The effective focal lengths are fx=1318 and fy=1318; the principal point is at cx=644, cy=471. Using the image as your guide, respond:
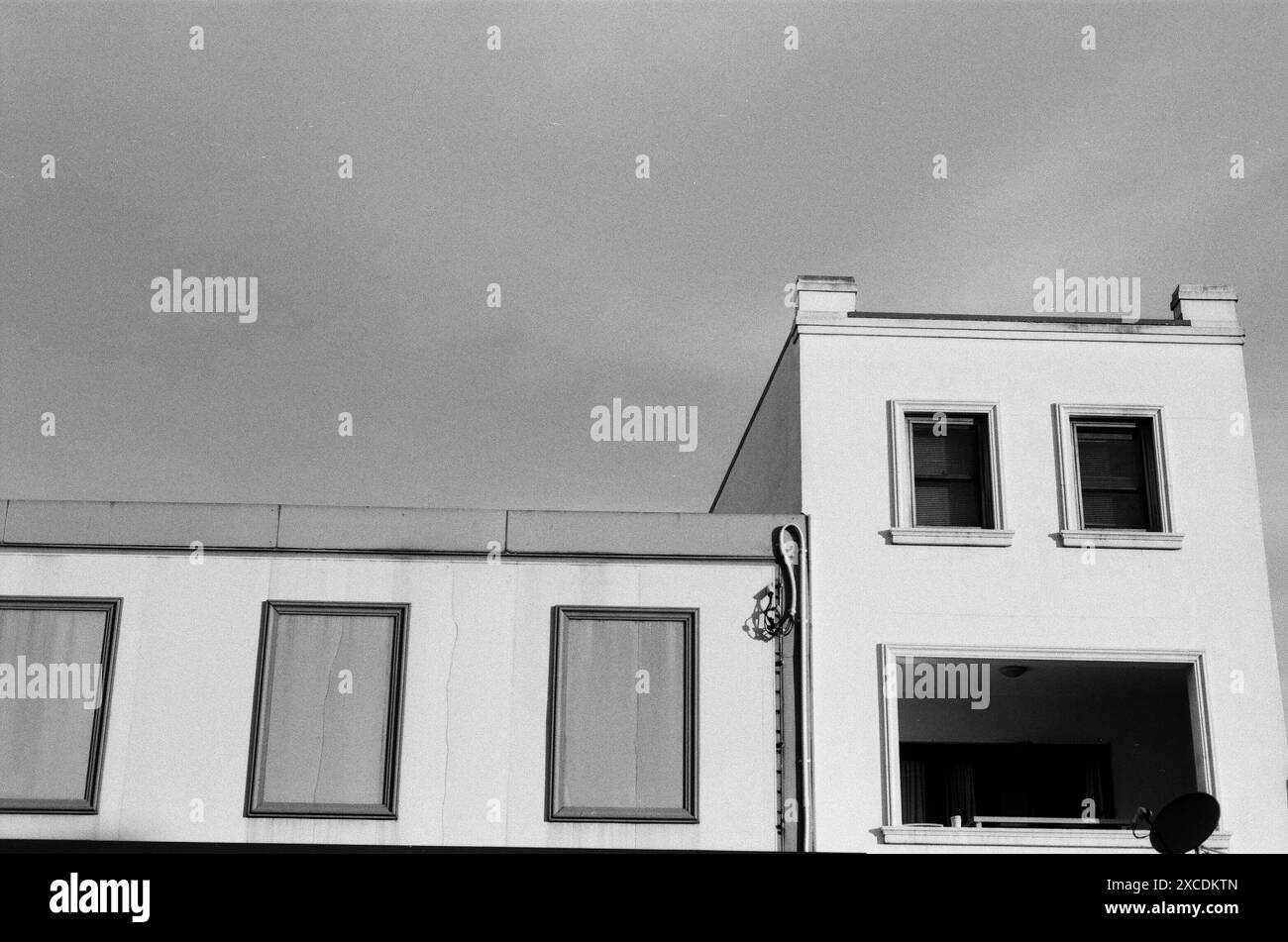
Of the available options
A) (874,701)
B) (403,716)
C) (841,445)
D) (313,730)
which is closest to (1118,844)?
(874,701)

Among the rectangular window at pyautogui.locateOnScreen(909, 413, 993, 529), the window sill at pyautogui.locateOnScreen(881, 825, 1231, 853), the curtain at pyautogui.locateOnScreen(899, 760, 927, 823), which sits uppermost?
the rectangular window at pyautogui.locateOnScreen(909, 413, 993, 529)

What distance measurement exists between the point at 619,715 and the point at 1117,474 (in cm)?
786

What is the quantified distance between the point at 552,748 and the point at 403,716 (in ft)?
6.20

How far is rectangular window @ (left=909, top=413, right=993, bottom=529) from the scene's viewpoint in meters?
18.3

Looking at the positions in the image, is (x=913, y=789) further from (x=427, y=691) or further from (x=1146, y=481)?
(x=427, y=691)

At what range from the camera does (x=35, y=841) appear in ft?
51.2

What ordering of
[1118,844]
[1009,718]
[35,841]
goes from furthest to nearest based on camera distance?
[1009,718] → [1118,844] → [35,841]

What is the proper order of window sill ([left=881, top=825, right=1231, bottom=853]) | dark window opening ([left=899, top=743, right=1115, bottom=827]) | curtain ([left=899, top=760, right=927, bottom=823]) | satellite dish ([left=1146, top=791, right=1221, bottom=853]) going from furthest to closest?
dark window opening ([left=899, top=743, right=1115, bottom=827]) < curtain ([left=899, top=760, right=927, bottom=823]) < window sill ([left=881, top=825, right=1231, bottom=853]) < satellite dish ([left=1146, top=791, right=1221, bottom=853])

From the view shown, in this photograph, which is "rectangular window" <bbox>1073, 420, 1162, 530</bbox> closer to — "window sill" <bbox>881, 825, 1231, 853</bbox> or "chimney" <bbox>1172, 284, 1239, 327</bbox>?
"chimney" <bbox>1172, 284, 1239, 327</bbox>

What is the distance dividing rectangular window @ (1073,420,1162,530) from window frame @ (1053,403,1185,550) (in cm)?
3

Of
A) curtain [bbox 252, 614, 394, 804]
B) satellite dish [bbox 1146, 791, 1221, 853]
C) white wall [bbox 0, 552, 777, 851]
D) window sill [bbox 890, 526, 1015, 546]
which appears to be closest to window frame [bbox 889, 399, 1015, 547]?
window sill [bbox 890, 526, 1015, 546]

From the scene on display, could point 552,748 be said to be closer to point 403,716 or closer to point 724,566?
point 403,716

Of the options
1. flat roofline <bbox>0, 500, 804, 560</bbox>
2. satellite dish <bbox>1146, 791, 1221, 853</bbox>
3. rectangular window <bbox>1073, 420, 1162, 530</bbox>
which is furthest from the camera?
rectangular window <bbox>1073, 420, 1162, 530</bbox>

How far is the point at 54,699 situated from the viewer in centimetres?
1622
